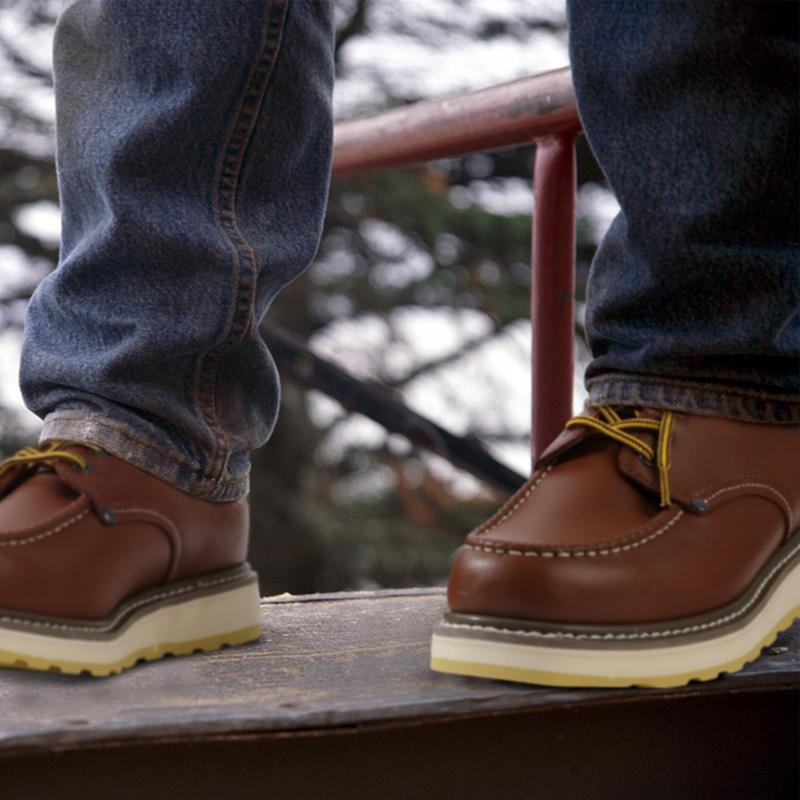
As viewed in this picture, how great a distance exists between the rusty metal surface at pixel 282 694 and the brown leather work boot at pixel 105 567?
2 centimetres

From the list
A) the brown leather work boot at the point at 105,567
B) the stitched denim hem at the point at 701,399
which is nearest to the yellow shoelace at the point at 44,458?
the brown leather work boot at the point at 105,567

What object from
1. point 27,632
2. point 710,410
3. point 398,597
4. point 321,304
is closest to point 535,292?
point 398,597

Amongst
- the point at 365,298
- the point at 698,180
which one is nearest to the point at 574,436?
the point at 698,180

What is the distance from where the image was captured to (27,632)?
2.69ft

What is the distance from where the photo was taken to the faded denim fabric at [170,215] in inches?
34.9

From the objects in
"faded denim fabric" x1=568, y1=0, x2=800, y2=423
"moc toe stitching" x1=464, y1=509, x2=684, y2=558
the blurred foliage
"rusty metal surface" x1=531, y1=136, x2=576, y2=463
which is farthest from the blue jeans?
the blurred foliage

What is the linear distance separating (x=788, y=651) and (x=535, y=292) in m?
0.61

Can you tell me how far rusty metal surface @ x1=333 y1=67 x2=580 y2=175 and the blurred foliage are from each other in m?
2.12

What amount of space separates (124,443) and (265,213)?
8.8 inches

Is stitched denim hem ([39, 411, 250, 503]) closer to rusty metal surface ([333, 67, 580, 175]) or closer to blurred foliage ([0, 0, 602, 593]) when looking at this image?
→ rusty metal surface ([333, 67, 580, 175])

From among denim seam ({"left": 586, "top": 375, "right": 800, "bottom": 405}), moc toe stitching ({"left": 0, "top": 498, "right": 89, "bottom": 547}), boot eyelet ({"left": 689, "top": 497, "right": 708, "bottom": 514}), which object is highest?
denim seam ({"left": 586, "top": 375, "right": 800, "bottom": 405})

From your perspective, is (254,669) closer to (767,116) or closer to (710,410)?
(710,410)

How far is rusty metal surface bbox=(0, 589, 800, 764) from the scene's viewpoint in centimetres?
70

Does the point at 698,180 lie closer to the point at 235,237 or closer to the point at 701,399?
the point at 701,399
